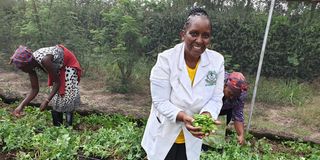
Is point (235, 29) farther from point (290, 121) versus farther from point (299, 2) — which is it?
point (290, 121)

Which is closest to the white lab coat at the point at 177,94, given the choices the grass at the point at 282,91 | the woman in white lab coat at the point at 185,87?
the woman in white lab coat at the point at 185,87

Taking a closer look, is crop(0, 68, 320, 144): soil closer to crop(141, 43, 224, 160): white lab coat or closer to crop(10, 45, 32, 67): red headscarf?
crop(10, 45, 32, 67): red headscarf

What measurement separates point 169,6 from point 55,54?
241 cm

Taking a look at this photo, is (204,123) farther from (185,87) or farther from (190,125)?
(185,87)

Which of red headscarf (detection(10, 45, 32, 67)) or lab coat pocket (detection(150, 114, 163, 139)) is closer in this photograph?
lab coat pocket (detection(150, 114, 163, 139))

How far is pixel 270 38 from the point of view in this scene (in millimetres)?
5340

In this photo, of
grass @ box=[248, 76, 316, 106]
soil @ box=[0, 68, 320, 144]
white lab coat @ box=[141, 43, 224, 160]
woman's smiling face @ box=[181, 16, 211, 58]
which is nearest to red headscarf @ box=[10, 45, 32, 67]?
soil @ box=[0, 68, 320, 144]

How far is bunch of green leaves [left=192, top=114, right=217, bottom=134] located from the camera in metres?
1.94

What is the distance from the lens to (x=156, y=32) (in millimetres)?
5555

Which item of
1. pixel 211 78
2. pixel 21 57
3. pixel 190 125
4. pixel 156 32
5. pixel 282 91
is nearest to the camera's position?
pixel 190 125

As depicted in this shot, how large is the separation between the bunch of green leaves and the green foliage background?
3306mm

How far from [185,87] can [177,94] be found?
63 millimetres

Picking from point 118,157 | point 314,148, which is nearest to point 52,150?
point 118,157

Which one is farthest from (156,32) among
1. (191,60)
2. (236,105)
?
(191,60)
